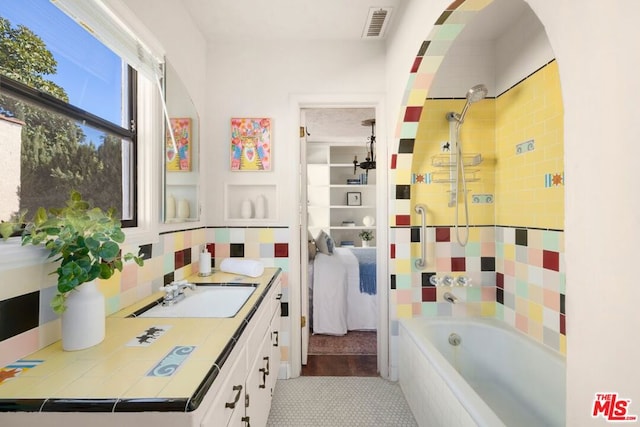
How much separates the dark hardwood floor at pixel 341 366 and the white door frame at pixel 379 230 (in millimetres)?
111

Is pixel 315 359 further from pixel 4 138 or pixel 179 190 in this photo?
pixel 4 138

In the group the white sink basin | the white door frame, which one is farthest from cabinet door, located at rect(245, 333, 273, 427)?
the white door frame

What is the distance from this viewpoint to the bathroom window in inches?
37.2

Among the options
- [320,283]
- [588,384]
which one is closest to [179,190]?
[320,283]

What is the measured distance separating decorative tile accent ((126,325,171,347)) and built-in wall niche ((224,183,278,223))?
126 centimetres

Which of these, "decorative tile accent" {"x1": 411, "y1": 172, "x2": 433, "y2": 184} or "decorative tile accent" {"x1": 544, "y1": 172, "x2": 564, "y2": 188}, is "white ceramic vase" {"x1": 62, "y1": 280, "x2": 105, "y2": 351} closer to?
"decorative tile accent" {"x1": 411, "y1": 172, "x2": 433, "y2": 184}

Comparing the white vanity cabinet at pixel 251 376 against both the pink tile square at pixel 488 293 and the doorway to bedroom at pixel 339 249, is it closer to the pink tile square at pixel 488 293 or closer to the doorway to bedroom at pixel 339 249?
the doorway to bedroom at pixel 339 249

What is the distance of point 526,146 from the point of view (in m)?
1.92

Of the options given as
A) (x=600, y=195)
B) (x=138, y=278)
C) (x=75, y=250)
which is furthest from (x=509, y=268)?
→ (x=75, y=250)

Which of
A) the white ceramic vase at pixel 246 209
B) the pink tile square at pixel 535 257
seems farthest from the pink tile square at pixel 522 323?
the white ceramic vase at pixel 246 209

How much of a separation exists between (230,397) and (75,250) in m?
0.68

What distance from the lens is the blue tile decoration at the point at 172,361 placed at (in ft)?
2.55

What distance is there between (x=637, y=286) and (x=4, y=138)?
1.62m

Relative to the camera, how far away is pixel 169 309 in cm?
141
